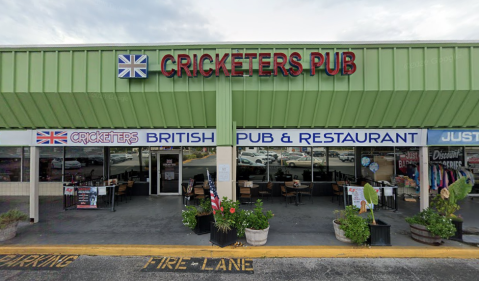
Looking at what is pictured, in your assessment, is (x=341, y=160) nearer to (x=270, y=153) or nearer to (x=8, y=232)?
(x=270, y=153)

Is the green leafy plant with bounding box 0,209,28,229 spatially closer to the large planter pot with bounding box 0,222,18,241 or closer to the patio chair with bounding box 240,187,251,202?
the large planter pot with bounding box 0,222,18,241

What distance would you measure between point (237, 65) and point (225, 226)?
4.89 m

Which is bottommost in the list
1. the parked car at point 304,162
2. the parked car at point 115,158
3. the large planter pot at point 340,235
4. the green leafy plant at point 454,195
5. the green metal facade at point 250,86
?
the large planter pot at point 340,235

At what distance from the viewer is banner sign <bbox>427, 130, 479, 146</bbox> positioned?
319 inches

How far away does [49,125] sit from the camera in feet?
27.2

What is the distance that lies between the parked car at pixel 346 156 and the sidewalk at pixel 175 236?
3.67 m

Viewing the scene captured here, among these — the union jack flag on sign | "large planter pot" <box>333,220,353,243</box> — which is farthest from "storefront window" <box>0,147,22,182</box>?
"large planter pot" <box>333,220,353,243</box>

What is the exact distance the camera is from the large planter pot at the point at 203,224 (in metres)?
7.03

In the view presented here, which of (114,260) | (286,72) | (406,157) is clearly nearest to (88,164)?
(114,260)

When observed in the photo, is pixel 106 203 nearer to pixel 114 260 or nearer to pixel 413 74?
pixel 114 260

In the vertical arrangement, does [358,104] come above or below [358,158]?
above

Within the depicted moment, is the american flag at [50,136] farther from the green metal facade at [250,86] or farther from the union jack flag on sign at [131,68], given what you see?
the union jack flag on sign at [131,68]

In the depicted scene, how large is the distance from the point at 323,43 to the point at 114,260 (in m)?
8.92

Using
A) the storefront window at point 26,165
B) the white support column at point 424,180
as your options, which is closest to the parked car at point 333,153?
the white support column at point 424,180
